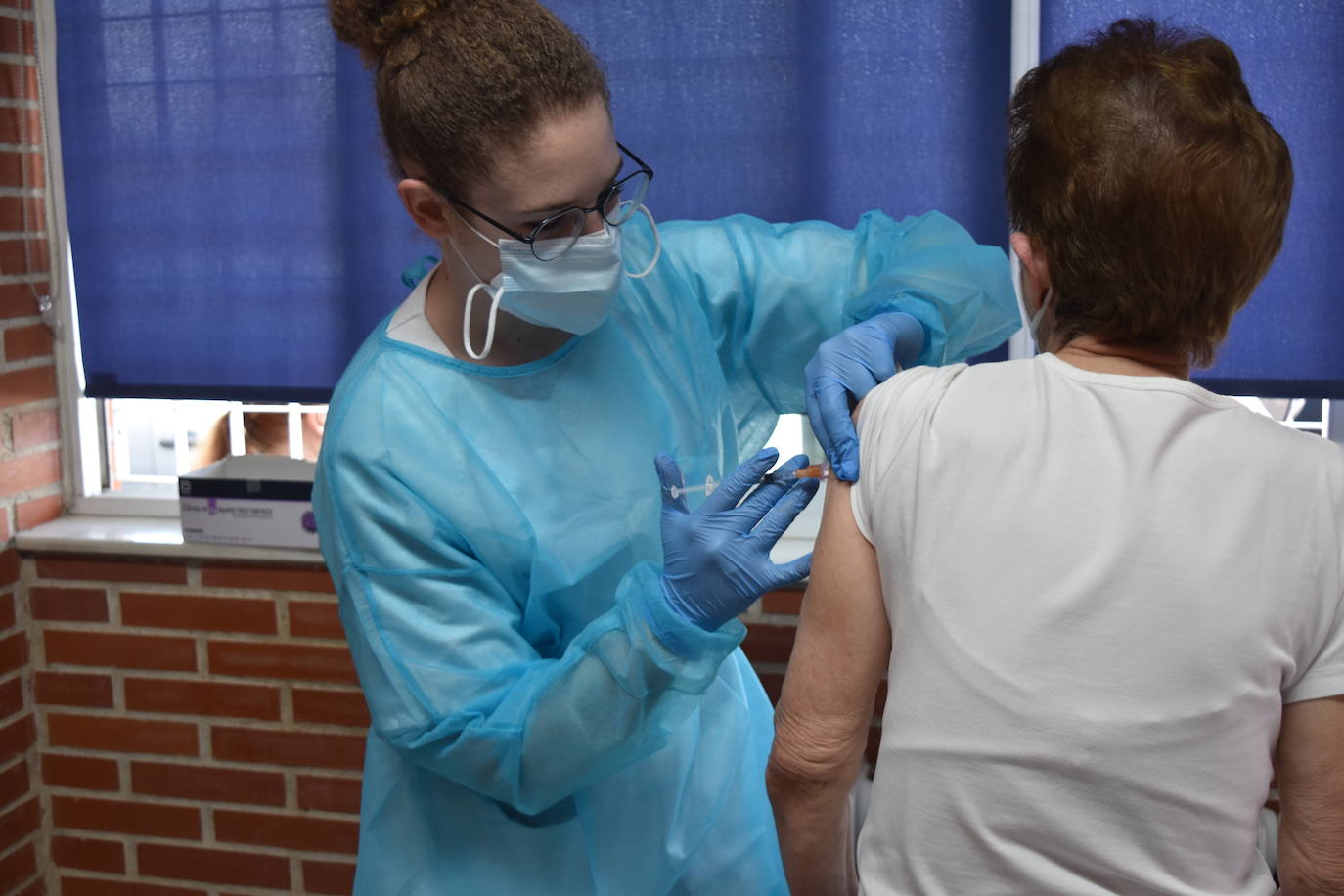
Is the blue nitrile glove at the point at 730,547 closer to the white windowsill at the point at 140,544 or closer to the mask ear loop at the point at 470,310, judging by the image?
the mask ear loop at the point at 470,310

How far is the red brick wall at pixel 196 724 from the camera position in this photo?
7.20 ft

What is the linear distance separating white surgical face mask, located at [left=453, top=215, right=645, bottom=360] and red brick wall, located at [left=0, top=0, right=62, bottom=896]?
4.14 feet

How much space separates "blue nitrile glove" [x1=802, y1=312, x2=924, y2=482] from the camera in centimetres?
121

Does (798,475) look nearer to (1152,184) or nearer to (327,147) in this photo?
(1152,184)

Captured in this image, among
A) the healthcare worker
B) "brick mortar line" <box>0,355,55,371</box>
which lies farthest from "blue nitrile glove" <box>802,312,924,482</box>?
"brick mortar line" <box>0,355,55,371</box>

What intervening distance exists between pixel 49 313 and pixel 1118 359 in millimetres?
1957

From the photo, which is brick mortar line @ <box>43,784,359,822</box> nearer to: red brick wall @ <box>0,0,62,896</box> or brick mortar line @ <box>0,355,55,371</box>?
red brick wall @ <box>0,0,62,896</box>

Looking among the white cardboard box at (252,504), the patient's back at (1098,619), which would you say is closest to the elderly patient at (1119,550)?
the patient's back at (1098,619)

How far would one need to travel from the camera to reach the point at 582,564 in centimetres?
136

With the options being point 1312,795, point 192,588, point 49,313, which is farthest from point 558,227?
point 49,313

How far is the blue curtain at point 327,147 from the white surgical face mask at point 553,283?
2.21 feet

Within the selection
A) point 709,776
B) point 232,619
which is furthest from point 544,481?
point 232,619

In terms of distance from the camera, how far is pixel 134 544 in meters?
2.18

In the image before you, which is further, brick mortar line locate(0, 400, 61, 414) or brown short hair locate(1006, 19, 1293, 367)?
brick mortar line locate(0, 400, 61, 414)
